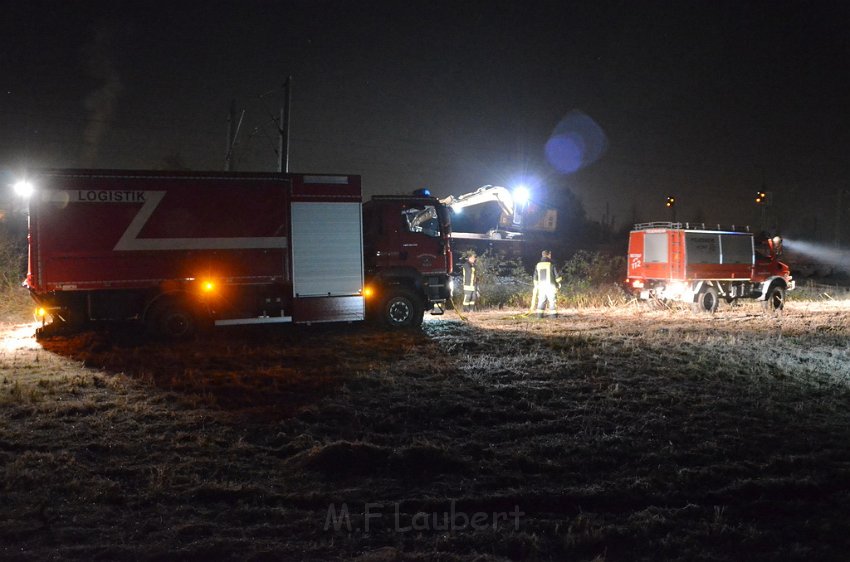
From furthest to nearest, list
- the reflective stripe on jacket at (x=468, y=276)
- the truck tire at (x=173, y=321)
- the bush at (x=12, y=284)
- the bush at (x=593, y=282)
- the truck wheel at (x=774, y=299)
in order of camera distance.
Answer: the bush at (x=593, y=282)
the truck wheel at (x=774, y=299)
the reflective stripe on jacket at (x=468, y=276)
the bush at (x=12, y=284)
the truck tire at (x=173, y=321)

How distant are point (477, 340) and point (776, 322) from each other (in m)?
8.34

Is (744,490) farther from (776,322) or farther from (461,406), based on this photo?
(776,322)

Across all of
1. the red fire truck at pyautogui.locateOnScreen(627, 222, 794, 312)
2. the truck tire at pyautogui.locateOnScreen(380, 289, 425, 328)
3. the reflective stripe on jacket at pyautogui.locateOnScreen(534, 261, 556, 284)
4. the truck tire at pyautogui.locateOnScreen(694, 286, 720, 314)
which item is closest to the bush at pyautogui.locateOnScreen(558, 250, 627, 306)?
the red fire truck at pyautogui.locateOnScreen(627, 222, 794, 312)

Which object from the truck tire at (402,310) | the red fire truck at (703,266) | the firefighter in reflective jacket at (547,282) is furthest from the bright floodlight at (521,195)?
the truck tire at (402,310)

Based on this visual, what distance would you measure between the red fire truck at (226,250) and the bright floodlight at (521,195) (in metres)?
4.91

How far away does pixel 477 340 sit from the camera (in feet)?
40.6

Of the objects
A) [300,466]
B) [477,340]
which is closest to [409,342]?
[477,340]

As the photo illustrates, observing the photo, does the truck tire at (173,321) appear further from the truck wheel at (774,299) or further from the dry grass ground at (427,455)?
the truck wheel at (774,299)

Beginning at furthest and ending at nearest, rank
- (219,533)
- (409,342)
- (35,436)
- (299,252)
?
(299,252) < (409,342) < (35,436) < (219,533)

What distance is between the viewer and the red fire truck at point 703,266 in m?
18.0

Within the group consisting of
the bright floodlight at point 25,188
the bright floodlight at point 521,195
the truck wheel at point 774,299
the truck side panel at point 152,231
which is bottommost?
the truck wheel at point 774,299

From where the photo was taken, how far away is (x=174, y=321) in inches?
485

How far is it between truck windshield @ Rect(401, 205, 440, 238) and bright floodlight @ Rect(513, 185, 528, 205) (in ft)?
16.2

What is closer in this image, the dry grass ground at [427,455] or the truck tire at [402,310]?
the dry grass ground at [427,455]
